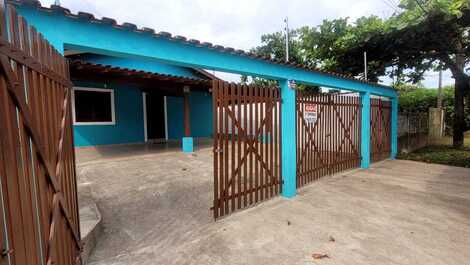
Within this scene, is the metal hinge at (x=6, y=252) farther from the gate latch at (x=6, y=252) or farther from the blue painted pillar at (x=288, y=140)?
the blue painted pillar at (x=288, y=140)

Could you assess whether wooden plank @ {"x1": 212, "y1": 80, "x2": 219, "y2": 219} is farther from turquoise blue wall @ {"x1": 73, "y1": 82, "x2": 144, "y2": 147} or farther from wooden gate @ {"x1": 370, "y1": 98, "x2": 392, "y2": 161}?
turquoise blue wall @ {"x1": 73, "y1": 82, "x2": 144, "y2": 147}

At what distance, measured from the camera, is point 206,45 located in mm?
3492

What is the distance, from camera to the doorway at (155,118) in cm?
1019

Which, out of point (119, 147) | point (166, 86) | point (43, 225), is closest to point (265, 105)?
point (43, 225)

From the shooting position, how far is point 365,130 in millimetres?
7230

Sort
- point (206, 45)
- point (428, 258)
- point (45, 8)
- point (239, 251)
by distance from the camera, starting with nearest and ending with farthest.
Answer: point (45, 8)
point (428, 258)
point (239, 251)
point (206, 45)

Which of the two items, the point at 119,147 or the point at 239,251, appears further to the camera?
the point at 119,147

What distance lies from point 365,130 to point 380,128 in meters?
1.33

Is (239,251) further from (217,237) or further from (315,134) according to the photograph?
(315,134)

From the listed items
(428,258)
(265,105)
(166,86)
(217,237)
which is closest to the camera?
(428,258)

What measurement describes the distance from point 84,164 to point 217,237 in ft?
17.0

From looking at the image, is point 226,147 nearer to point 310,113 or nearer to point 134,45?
point 134,45

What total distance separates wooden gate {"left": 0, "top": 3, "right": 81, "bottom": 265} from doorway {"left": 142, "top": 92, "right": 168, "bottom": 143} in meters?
8.20

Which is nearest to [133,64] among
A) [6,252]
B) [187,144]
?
[187,144]
